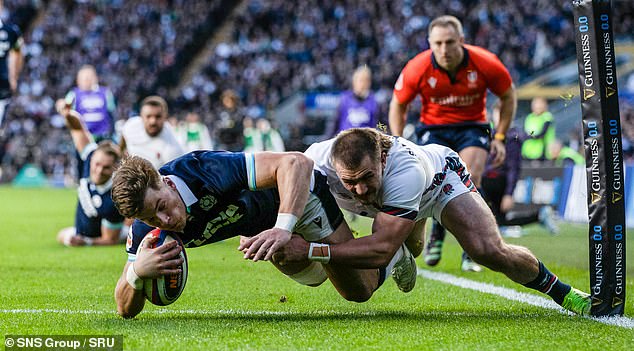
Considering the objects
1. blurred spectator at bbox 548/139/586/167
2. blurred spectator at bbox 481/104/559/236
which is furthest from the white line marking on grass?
blurred spectator at bbox 548/139/586/167

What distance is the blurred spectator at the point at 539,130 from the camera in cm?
1530

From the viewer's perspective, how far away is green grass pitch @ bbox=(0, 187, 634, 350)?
14.8 ft

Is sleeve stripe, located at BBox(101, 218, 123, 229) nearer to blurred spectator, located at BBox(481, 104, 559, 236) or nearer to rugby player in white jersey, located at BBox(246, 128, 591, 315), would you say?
blurred spectator, located at BBox(481, 104, 559, 236)

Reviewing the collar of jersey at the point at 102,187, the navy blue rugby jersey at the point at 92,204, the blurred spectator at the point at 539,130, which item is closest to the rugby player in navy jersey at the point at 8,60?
the navy blue rugby jersey at the point at 92,204

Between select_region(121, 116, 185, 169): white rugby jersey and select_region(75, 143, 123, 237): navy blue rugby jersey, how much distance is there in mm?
607

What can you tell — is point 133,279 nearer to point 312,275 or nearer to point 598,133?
point 312,275

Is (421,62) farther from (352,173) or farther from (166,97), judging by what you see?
(166,97)

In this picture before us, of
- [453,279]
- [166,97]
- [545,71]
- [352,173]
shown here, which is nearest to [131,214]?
[352,173]

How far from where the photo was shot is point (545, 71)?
30.3 m

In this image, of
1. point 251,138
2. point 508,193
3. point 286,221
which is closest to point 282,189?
point 286,221

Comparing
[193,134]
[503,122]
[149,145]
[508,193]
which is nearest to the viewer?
[503,122]

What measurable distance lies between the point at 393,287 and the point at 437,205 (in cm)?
160

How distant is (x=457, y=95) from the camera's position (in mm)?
8227

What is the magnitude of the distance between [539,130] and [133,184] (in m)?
12.4
